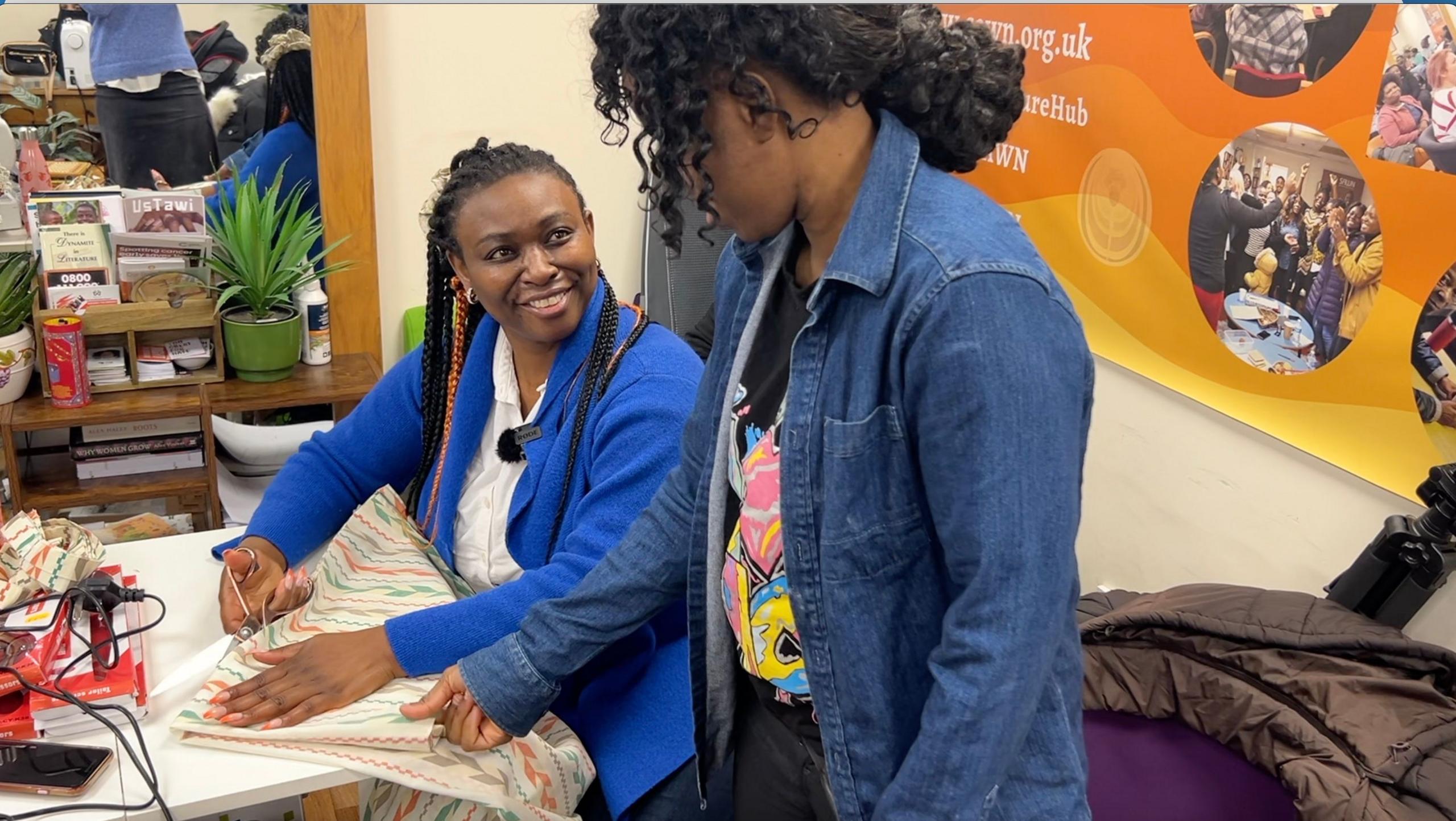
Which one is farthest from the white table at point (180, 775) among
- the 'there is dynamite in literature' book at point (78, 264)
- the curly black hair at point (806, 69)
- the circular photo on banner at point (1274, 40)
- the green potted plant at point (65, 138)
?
the circular photo on banner at point (1274, 40)

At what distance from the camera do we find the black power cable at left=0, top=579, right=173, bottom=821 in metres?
1.17

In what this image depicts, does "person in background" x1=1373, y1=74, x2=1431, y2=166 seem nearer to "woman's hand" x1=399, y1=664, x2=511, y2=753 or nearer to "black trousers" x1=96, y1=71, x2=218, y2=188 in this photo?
"woman's hand" x1=399, y1=664, x2=511, y2=753

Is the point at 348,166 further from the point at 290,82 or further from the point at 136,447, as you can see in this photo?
the point at 136,447

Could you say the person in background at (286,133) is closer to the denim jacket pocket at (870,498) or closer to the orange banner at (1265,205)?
the orange banner at (1265,205)

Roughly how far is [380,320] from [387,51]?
658 mm

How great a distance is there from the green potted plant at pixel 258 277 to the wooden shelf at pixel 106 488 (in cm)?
26

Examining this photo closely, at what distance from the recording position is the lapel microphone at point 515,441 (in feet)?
5.52

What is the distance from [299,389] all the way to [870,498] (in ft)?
6.39

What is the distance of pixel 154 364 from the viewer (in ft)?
7.99

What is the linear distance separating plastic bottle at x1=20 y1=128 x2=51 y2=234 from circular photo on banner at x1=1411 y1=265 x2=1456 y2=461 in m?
2.69

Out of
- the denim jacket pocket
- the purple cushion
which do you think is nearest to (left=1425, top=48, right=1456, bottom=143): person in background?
the purple cushion

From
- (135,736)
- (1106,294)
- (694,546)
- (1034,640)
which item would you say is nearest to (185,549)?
(135,736)

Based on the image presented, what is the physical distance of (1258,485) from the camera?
2102 mm

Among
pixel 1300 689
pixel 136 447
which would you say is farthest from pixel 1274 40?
pixel 136 447
